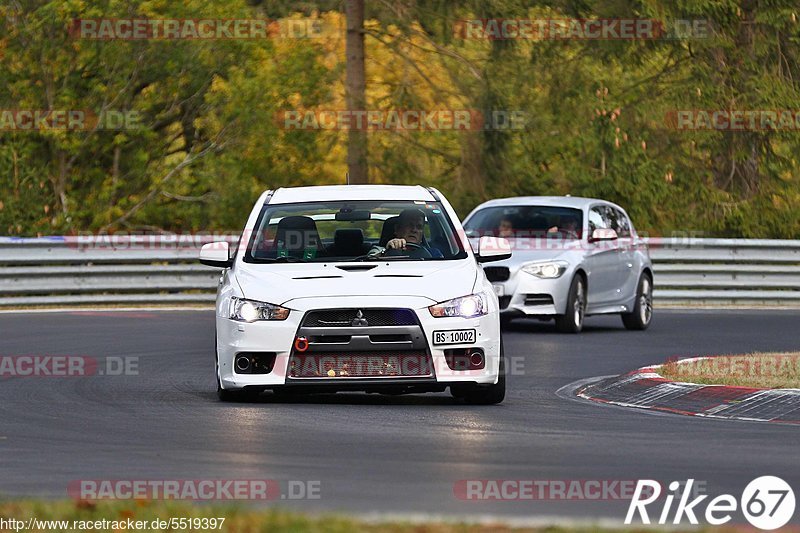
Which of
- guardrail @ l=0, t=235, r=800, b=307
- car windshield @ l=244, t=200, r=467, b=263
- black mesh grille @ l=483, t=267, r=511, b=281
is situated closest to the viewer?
car windshield @ l=244, t=200, r=467, b=263

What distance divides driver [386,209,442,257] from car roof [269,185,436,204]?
0.26 m

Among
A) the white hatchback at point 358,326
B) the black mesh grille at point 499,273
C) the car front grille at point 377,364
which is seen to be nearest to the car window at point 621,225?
the black mesh grille at point 499,273

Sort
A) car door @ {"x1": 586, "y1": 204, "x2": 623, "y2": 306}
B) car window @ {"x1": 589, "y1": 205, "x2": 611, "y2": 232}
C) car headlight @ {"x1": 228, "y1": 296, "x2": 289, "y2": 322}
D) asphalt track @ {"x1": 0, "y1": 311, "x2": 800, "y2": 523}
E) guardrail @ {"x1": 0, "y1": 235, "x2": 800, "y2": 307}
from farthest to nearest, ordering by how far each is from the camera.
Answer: guardrail @ {"x1": 0, "y1": 235, "x2": 800, "y2": 307}, car window @ {"x1": 589, "y1": 205, "x2": 611, "y2": 232}, car door @ {"x1": 586, "y1": 204, "x2": 623, "y2": 306}, car headlight @ {"x1": 228, "y1": 296, "x2": 289, "y2": 322}, asphalt track @ {"x1": 0, "y1": 311, "x2": 800, "y2": 523}

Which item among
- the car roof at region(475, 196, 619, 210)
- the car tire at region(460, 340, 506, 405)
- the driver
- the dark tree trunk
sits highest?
the dark tree trunk

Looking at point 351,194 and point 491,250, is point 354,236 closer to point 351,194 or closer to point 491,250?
point 351,194

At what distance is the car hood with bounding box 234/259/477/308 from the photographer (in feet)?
41.9

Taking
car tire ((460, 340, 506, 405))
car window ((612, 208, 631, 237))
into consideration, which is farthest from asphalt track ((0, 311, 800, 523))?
car window ((612, 208, 631, 237))

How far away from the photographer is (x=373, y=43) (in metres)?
50.1

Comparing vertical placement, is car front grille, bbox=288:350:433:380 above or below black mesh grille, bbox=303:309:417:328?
below

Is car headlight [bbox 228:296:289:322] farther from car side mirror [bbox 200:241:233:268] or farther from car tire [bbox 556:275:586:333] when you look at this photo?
car tire [bbox 556:275:586:333]

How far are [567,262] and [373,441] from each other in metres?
11.2

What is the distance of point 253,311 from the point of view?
12.9 metres

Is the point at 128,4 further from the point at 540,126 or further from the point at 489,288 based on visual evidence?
the point at 489,288

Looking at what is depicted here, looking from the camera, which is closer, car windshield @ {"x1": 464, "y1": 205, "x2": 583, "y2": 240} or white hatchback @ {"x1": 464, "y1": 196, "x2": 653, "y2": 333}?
white hatchback @ {"x1": 464, "y1": 196, "x2": 653, "y2": 333}
